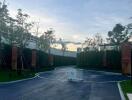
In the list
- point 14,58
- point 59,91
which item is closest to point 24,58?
point 14,58

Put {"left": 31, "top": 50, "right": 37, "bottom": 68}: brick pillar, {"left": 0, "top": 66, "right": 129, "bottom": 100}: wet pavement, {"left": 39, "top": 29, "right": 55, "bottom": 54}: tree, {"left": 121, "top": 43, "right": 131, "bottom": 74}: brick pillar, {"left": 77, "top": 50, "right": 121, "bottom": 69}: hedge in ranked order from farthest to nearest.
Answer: {"left": 39, "top": 29, "right": 55, "bottom": 54}: tree < {"left": 77, "top": 50, "right": 121, "bottom": 69}: hedge < {"left": 31, "top": 50, "right": 37, "bottom": 68}: brick pillar < {"left": 121, "top": 43, "right": 131, "bottom": 74}: brick pillar < {"left": 0, "top": 66, "right": 129, "bottom": 100}: wet pavement

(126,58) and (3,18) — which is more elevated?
(3,18)

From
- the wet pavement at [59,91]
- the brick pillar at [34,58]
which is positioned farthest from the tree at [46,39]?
the wet pavement at [59,91]

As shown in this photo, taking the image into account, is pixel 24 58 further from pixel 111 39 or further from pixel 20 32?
pixel 111 39

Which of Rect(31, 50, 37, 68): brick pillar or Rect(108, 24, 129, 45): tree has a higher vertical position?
Rect(108, 24, 129, 45): tree

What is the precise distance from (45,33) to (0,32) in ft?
114

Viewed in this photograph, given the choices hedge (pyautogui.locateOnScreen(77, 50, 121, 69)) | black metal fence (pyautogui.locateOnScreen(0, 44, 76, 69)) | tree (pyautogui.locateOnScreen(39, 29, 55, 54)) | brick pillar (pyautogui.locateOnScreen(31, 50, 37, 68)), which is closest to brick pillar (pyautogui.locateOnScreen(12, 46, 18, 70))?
black metal fence (pyautogui.locateOnScreen(0, 44, 76, 69))

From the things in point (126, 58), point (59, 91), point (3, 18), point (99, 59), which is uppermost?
point (3, 18)

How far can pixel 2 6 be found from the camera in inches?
1526

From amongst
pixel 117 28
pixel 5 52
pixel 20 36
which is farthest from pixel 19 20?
pixel 117 28

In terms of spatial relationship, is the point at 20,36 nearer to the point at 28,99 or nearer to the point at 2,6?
the point at 2,6

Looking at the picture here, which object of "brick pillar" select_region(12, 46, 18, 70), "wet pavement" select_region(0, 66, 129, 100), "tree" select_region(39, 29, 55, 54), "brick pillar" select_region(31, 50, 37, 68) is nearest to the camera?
"wet pavement" select_region(0, 66, 129, 100)

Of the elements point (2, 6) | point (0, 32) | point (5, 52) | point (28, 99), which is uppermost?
point (2, 6)

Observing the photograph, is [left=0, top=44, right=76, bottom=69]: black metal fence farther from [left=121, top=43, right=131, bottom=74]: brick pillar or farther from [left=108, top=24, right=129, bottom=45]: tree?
[left=108, top=24, right=129, bottom=45]: tree
